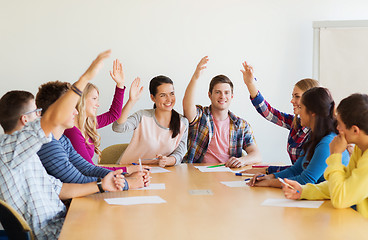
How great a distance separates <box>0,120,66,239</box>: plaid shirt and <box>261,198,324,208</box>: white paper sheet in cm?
97

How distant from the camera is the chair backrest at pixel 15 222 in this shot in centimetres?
174

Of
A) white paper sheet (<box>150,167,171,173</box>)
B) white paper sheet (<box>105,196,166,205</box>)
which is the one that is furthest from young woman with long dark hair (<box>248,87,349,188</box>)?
white paper sheet (<box>150,167,171,173</box>)

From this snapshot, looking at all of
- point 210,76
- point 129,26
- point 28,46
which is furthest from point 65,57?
point 210,76

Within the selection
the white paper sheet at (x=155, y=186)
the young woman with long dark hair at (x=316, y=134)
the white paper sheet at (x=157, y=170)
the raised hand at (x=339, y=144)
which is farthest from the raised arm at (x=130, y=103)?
the raised hand at (x=339, y=144)

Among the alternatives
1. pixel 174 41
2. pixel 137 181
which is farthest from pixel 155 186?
pixel 174 41

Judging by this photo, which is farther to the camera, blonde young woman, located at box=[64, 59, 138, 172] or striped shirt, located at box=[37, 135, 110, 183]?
blonde young woman, located at box=[64, 59, 138, 172]

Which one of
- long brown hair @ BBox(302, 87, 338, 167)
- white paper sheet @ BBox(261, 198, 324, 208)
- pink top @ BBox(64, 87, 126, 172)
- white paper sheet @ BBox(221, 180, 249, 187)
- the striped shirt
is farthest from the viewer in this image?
pink top @ BBox(64, 87, 126, 172)

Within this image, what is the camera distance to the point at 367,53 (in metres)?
4.50

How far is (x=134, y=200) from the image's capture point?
2.07m

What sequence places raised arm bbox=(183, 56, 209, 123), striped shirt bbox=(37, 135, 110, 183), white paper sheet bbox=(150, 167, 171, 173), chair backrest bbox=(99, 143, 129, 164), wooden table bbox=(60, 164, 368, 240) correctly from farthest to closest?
chair backrest bbox=(99, 143, 129, 164) → raised arm bbox=(183, 56, 209, 123) → white paper sheet bbox=(150, 167, 171, 173) → striped shirt bbox=(37, 135, 110, 183) → wooden table bbox=(60, 164, 368, 240)

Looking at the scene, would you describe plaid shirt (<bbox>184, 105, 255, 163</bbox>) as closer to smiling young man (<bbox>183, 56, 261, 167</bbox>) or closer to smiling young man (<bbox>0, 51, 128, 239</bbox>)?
smiling young man (<bbox>183, 56, 261, 167</bbox>)

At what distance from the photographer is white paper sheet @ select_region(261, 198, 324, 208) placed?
1.96 m

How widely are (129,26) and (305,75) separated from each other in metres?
1.97

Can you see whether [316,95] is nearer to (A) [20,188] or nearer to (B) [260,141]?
(A) [20,188]
